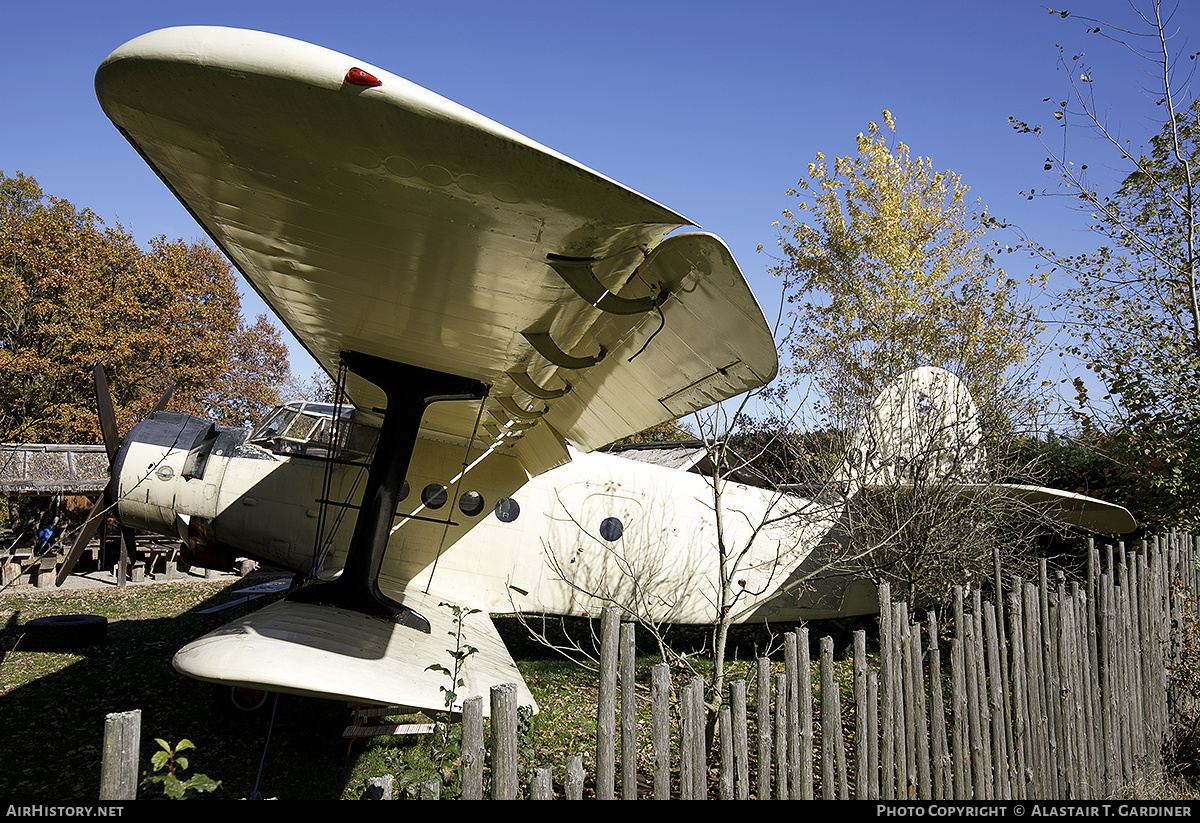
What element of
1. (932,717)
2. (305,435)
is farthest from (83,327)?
(932,717)

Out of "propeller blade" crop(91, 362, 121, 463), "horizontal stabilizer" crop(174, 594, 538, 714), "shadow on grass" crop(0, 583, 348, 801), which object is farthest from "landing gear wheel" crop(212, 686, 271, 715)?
"propeller blade" crop(91, 362, 121, 463)

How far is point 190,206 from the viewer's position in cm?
258

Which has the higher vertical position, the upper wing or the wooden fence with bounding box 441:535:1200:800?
the upper wing

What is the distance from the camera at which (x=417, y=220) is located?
2.33m

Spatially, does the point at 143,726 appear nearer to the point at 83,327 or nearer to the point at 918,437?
the point at 918,437

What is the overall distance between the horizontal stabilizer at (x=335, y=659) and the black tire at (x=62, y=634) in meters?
5.59

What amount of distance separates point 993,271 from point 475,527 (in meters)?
19.7

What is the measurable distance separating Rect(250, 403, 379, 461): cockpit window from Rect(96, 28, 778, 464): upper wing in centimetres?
353

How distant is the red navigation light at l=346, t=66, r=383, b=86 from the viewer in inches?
62.6

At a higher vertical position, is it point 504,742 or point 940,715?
point 504,742

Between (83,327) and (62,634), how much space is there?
13898 millimetres

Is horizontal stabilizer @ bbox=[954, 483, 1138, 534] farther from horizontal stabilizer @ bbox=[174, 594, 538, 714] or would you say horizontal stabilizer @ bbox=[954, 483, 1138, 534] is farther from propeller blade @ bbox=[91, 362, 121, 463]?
propeller blade @ bbox=[91, 362, 121, 463]

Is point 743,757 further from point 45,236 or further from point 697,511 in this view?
point 45,236

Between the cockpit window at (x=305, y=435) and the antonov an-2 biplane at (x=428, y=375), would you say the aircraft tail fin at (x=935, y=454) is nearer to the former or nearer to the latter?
the antonov an-2 biplane at (x=428, y=375)
